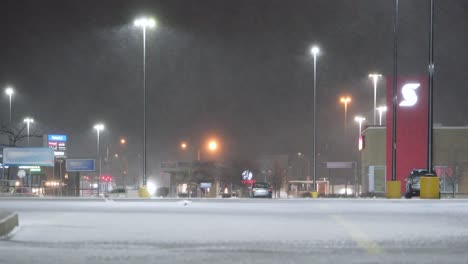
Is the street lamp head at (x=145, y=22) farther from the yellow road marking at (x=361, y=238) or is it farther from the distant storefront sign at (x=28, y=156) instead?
the yellow road marking at (x=361, y=238)

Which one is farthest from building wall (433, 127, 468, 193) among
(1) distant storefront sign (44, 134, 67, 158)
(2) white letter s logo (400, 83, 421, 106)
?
(1) distant storefront sign (44, 134, 67, 158)

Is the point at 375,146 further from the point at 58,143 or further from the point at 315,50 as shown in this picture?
the point at 58,143

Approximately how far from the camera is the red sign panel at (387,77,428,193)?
5406 cm

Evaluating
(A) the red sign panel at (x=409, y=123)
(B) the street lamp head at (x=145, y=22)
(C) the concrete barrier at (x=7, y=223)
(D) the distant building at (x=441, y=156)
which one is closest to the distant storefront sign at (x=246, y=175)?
(D) the distant building at (x=441, y=156)

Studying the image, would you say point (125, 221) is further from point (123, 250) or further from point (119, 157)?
point (119, 157)

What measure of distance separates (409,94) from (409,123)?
267 cm

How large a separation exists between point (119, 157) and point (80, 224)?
343ft

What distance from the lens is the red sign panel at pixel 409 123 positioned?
54.1 m

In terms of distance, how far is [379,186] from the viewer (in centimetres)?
6009

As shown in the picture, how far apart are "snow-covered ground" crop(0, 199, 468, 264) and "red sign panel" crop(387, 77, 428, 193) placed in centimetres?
3432

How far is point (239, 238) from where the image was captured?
1441 cm

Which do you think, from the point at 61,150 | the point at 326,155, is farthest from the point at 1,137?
the point at 326,155

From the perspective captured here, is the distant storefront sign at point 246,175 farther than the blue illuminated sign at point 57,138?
No

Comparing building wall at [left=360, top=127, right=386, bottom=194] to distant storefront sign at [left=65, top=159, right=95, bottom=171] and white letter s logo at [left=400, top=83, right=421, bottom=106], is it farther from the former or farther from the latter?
distant storefront sign at [left=65, top=159, right=95, bottom=171]
